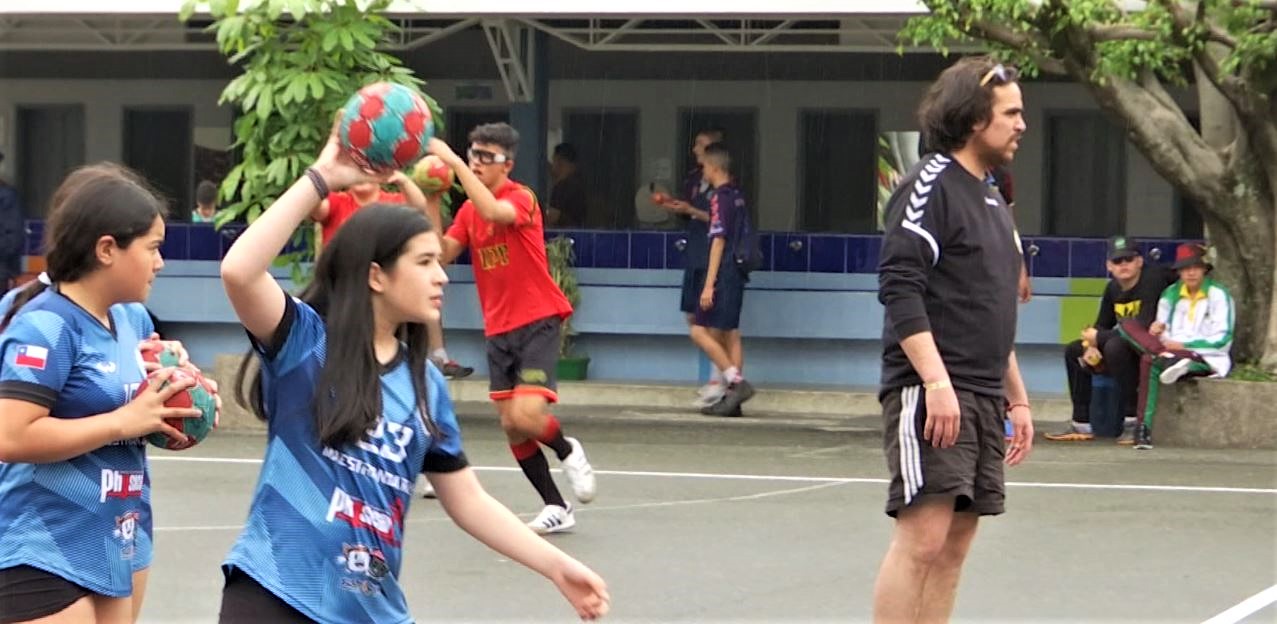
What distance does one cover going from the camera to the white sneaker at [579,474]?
9.59 m

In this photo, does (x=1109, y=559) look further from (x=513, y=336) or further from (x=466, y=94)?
(x=466, y=94)

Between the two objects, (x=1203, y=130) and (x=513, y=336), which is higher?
(x=1203, y=130)

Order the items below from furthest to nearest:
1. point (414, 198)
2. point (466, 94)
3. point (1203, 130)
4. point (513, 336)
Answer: point (466, 94) < point (1203, 130) < point (513, 336) < point (414, 198)

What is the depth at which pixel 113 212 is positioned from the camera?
445 cm

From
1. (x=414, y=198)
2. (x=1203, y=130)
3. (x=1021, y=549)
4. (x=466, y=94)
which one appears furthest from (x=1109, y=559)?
(x=466, y=94)

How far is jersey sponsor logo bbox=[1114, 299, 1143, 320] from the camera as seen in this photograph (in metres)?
14.1

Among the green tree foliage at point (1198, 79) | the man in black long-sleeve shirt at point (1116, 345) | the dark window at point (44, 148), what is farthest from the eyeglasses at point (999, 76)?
the dark window at point (44, 148)

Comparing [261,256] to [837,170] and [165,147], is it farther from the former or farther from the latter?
[165,147]

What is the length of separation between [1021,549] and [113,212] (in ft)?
18.6

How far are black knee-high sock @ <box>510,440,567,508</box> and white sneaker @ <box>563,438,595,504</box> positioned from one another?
27cm

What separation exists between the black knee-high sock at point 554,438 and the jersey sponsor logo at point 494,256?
0.76 meters

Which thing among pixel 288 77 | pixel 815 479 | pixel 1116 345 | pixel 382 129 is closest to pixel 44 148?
pixel 288 77

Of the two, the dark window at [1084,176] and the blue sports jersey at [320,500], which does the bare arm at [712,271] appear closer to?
the dark window at [1084,176]

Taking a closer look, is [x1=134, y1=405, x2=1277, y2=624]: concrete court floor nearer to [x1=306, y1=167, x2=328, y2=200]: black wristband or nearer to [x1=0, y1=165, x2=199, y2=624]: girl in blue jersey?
[x1=0, y1=165, x2=199, y2=624]: girl in blue jersey
